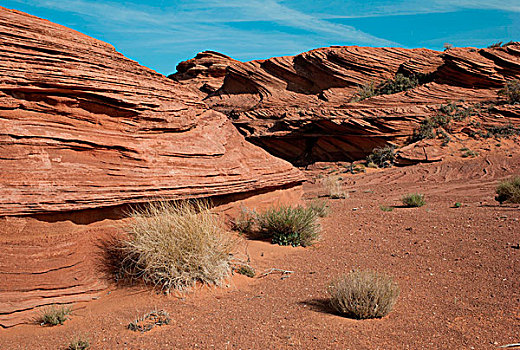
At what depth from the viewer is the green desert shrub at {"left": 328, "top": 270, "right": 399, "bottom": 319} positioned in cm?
399

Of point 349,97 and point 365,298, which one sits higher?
point 349,97

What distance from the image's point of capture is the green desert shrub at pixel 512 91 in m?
21.8

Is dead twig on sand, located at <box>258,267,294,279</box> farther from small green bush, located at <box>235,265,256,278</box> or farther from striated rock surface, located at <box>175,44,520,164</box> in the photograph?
striated rock surface, located at <box>175,44,520,164</box>

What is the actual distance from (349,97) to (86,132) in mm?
24308

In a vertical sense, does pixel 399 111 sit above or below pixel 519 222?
above

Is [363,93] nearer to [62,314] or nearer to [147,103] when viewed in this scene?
[147,103]

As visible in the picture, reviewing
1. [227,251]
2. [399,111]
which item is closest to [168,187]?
[227,251]

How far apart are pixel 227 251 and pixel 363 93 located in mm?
23842

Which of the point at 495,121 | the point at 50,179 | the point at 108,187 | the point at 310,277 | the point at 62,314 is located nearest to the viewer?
the point at 62,314

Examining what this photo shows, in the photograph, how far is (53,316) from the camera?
4.07 meters

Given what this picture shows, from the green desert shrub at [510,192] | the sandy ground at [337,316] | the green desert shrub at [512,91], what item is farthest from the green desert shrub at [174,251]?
the green desert shrub at [512,91]

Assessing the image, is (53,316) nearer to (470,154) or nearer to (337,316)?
(337,316)

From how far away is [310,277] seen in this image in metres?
5.36

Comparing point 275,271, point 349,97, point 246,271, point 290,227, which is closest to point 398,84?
point 349,97
